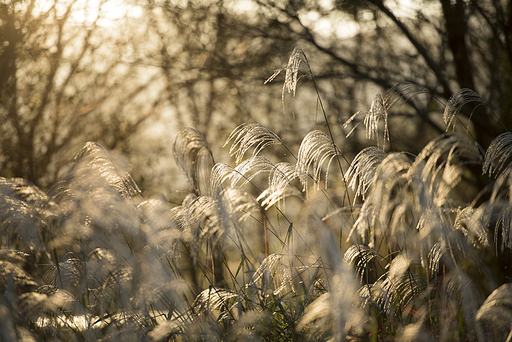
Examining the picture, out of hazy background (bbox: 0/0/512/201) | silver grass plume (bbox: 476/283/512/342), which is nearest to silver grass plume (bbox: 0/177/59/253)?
silver grass plume (bbox: 476/283/512/342)

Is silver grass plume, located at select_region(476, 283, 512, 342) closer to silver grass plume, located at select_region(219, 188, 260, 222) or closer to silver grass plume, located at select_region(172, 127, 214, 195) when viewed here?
silver grass plume, located at select_region(219, 188, 260, 222)

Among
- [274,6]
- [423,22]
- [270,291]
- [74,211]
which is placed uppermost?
[274,6]

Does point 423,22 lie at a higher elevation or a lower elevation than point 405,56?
higher

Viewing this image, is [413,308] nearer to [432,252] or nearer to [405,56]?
[432,252]

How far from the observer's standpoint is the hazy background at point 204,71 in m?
4.66

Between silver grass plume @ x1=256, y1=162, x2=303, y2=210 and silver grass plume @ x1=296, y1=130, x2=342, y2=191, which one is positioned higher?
silver grass plume @ x1=296, y1=130, x2=342, y2=191

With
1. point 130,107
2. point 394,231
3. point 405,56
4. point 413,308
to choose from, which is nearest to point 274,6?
point 405,56

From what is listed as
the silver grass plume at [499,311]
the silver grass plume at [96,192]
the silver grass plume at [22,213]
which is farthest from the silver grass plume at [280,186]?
the silver grass plume at [22,213]

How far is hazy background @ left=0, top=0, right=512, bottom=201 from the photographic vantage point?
15.3 feet

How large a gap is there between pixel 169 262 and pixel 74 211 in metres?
0.60

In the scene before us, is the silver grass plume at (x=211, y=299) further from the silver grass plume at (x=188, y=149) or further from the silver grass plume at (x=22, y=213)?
the silver grass plume at (x=22, y=213)

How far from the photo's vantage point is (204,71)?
537 cm

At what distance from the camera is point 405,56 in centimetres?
477

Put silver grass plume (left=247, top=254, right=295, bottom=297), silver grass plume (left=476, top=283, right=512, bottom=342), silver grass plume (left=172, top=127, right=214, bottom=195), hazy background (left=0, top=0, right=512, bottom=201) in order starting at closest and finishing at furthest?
silver grass plume (left=476, top=283, right=512, bottom=342) < silver grass plume (left=247, top=254, right=295, bottom=297) < silver grass plume (left=172, top=127, right=214, bottom=195) < hazy background (left=0, top=0, right=512, bottom=201)
